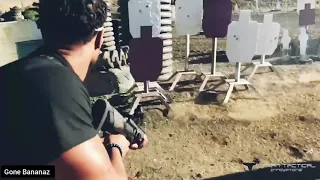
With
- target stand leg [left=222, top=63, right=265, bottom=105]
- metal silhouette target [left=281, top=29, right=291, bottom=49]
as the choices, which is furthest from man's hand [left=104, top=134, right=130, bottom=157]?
metal silhouette target [left=281, top=29, right=291, bottom=49]

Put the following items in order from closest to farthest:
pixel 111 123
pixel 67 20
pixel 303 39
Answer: pixel 67 20 → pixel 111 123 → pixel 303 39

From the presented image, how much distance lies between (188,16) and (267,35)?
75cm

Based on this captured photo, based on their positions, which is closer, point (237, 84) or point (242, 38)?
point (242, 38)

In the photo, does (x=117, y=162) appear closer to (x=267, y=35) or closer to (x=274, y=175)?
(x=274, y=175)

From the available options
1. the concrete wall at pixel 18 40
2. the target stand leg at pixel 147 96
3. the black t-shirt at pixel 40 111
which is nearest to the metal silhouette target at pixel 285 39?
the target stand leg at pixel 147 96

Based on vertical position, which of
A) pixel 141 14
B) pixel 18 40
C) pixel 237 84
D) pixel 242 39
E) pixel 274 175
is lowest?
pixel 274 175

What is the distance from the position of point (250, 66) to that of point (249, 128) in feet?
3.58

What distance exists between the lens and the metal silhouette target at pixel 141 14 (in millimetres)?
3043

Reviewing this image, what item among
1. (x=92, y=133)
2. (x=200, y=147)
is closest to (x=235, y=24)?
(x=200, y=147)

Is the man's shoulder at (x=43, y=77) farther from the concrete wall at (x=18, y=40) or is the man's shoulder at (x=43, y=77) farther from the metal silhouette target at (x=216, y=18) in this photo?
the metal silhouette target at (x=216, y=18)

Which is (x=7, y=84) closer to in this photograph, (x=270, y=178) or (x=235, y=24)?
(x=270, y=178)

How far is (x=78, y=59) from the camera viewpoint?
119 centimetres

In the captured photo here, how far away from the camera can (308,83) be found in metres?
3.83

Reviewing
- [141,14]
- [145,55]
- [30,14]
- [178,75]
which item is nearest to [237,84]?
[178,75]
